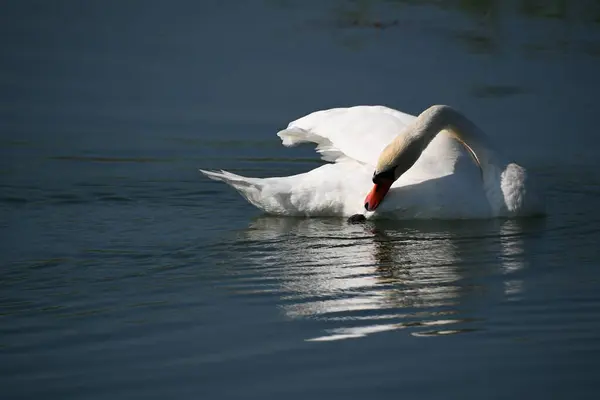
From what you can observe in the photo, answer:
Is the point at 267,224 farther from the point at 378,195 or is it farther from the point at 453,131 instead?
the point at 453,131

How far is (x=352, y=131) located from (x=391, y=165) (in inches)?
33.6

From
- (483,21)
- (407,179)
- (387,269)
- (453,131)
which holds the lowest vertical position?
(387,269)

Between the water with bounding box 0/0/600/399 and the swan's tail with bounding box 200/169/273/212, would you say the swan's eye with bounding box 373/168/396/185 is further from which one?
the swan's tail with bounding box 200/169/273/212

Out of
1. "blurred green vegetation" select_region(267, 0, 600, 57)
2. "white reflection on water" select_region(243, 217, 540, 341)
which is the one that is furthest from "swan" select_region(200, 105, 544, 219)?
"blurred green vegetation" select_region(267, 0, 600, 57)

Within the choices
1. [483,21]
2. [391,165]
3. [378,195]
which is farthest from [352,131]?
[483,21]

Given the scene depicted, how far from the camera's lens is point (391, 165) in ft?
27.9

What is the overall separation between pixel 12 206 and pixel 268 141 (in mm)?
3209

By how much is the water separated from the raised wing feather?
687 mm

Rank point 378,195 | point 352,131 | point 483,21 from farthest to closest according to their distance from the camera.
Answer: point 483,21, point 352,131, point 378,195

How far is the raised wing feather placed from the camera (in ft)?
29.8

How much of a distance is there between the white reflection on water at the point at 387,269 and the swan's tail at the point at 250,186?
0.13 metres

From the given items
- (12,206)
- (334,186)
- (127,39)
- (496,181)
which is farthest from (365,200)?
(127,39)

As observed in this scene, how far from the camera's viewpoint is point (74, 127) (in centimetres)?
1173

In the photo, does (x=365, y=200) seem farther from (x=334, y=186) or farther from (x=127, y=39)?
(x=127, y=39)
